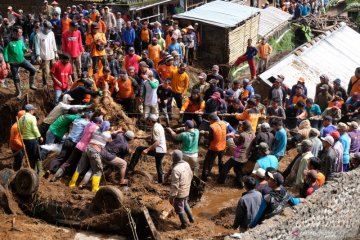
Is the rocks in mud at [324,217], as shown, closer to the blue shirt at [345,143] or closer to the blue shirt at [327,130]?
the blue shirt at [345,143]

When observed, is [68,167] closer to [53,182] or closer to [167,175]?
[53,182]

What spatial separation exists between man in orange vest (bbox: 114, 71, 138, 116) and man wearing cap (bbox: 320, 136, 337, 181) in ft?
19.1

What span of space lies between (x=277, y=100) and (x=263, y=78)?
459 centimetres

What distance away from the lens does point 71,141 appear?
13211 millimetres

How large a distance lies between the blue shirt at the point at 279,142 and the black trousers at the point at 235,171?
0.90m

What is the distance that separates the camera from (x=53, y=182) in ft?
42.1

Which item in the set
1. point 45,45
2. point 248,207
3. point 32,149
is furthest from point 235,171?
point 45,45

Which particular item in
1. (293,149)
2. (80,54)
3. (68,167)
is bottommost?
(293,149)

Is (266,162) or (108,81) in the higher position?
(108,81)

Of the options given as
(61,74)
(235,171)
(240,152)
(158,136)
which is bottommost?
(235,171)

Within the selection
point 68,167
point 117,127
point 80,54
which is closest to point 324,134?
point 117,127

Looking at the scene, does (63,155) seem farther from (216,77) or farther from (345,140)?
(345,140)

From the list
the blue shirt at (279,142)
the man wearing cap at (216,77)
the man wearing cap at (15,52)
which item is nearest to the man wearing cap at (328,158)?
the blue shirt at (279,142)

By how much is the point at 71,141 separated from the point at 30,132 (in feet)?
3.45
